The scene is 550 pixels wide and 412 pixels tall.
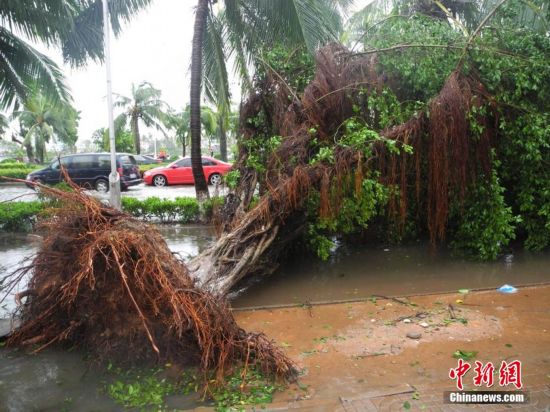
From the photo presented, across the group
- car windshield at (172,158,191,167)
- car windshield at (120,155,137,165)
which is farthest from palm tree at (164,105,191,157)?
car windshield at (120,155,137,165)

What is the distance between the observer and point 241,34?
11.3 meters

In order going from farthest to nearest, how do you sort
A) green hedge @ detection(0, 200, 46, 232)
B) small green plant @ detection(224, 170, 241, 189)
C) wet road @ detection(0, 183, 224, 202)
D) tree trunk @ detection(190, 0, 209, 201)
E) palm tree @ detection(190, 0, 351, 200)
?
wet road @ detection(0, 183, 224, 202) < green hedge @ detection(0, 200, 46, 232) < tree trunk @ detection(190, 0, 209, 201) < palm tree @ detection(190, 0, 351, 200) < small green plant @ detection(224, 170, 241, 189)

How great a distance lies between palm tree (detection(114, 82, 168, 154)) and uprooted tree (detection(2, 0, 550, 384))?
3210cm

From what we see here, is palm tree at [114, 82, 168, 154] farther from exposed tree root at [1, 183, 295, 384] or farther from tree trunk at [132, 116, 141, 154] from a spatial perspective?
exposed tree root at [1, 183, 295, 384]

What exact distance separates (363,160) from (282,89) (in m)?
2.21

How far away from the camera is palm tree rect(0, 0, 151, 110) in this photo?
9.32m

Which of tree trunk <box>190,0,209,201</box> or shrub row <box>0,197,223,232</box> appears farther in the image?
shrub row <box>0,197,223,232</box>

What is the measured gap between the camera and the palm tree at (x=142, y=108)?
3756 cm

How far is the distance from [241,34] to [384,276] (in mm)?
7343

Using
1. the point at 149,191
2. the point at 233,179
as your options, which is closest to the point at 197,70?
the point at 233,179

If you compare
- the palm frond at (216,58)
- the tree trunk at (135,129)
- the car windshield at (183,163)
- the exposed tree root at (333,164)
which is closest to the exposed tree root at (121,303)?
the exposed tree root at (333,164)

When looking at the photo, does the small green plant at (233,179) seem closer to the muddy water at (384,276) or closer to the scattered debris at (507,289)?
the muddy water at (384,276)

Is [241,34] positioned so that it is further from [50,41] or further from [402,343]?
[402,343]

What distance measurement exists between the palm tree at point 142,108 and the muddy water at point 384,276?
1299 inches
